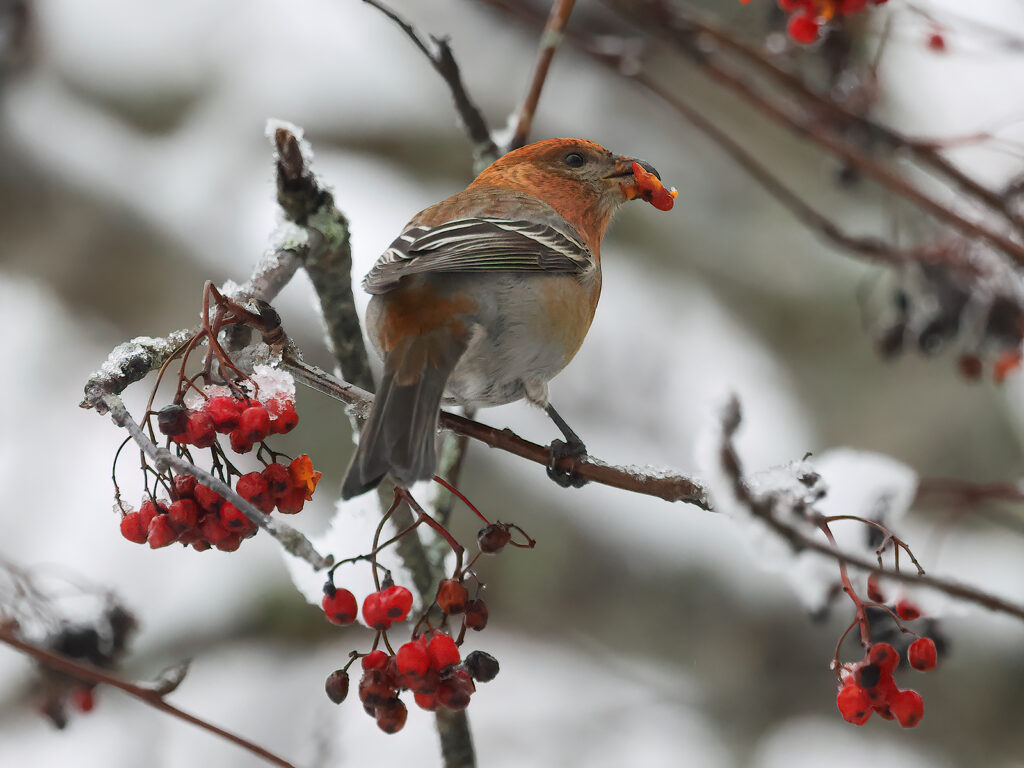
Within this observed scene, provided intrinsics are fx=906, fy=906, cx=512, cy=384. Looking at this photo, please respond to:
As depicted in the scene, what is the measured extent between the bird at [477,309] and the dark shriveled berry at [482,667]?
335mm

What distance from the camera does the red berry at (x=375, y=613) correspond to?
1.33 meters

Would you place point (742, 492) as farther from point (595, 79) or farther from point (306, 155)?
point (595, 79)

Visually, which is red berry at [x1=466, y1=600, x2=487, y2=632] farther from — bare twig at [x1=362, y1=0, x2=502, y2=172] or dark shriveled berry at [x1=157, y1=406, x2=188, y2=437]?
bare twig at [x1=362, y1=0, x2=502, y2=172]

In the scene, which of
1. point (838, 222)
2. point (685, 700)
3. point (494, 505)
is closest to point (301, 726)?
point (494, 505)

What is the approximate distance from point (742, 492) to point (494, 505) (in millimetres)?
2679

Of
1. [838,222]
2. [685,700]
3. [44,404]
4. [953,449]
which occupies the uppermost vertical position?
[838,222]

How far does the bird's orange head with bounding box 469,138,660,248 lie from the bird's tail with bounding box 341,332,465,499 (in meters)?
0.85

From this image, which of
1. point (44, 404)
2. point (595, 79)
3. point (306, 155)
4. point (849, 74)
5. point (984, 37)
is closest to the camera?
point (306, 155)

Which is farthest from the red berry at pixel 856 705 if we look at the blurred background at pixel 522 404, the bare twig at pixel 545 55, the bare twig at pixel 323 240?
the bare twig at pixel 545 55

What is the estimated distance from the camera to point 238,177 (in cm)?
421

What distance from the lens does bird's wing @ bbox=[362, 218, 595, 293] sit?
189 centimetres

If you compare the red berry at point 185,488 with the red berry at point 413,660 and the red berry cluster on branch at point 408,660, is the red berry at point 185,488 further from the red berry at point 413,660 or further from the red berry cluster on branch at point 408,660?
the red berry at point 413,660

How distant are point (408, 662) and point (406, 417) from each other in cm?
41

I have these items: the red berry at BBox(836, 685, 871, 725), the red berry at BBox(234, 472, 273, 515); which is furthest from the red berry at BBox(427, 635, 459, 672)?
the red berry at BBox(836, 685, 871, 725)
